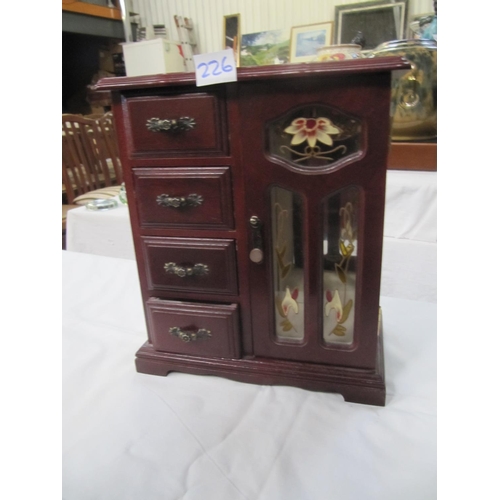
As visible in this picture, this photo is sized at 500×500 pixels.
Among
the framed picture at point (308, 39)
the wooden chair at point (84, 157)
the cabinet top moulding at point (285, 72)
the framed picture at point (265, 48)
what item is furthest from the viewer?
the framed picture at point (265, 48)

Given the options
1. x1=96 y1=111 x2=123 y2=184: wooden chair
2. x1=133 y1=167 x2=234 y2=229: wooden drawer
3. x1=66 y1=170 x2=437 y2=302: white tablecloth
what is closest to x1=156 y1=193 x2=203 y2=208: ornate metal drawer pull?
x1=133 y1=167 x2=234 y2=229: wooden drawer

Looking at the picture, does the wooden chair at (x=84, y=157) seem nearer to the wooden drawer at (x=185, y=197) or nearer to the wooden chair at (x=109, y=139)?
the wooden chair at (x=109, y=139)

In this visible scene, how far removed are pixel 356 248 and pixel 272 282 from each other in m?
0.14

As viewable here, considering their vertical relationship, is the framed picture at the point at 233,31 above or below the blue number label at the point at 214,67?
above

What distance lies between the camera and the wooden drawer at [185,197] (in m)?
0.60

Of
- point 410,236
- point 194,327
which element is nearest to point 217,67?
point 194,327

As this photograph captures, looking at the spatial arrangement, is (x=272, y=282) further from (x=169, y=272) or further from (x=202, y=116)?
(x=202, y=116)

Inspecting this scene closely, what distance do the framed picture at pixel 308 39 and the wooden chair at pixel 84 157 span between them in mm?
1184

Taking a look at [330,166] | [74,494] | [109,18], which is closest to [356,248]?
[330,166]

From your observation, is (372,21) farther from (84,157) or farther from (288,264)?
(288,264)

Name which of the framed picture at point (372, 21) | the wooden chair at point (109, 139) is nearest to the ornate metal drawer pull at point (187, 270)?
the wooden chair at point (109, 139)

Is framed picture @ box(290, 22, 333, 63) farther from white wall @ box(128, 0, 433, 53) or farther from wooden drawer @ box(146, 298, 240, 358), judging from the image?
wooden drawer @ box(146, 298, 240, 358)

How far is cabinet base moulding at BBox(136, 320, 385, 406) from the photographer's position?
0.63 m

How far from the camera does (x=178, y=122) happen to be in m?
0.58
